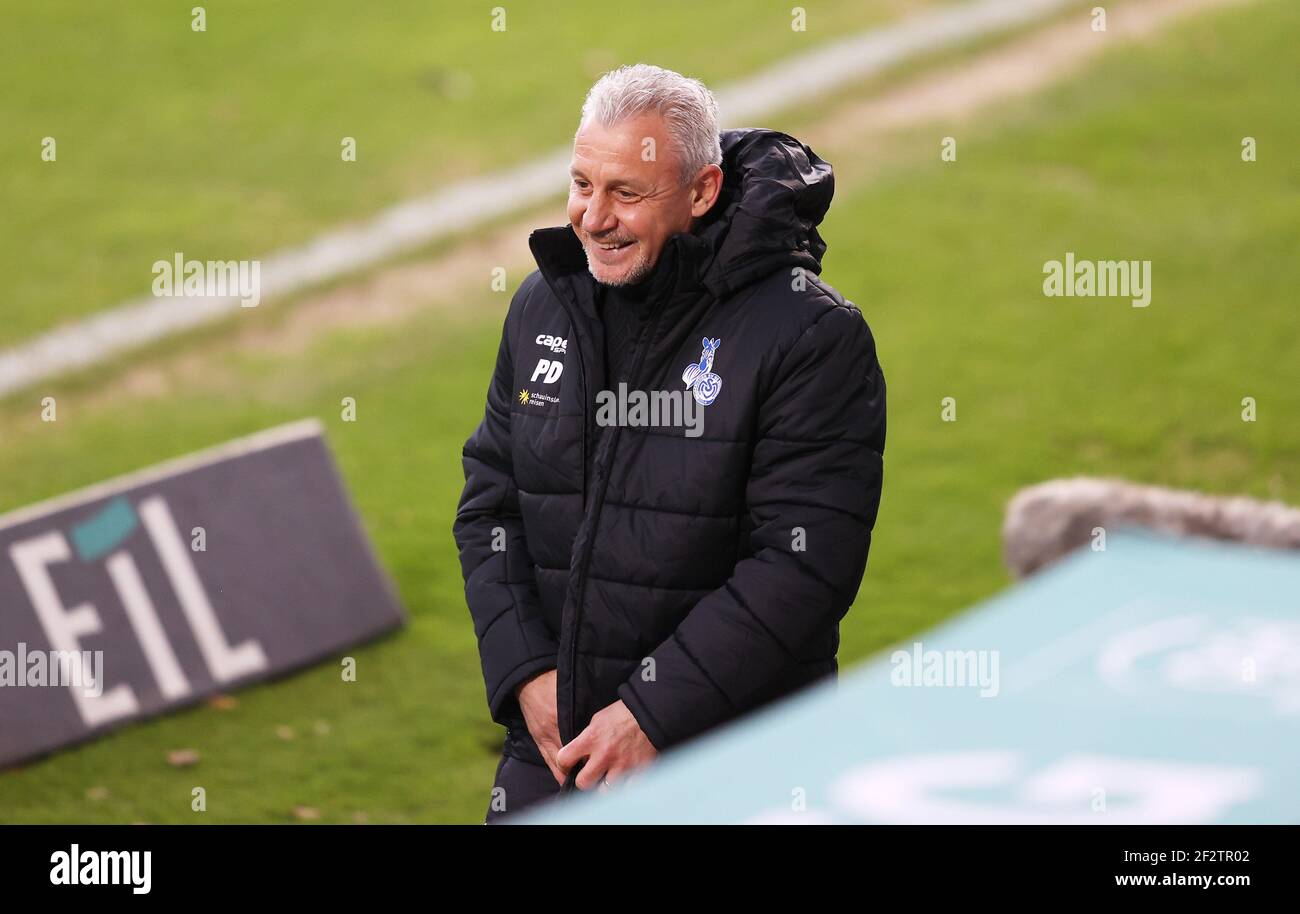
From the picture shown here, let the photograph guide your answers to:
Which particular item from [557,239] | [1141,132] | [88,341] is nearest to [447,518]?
[88,341]

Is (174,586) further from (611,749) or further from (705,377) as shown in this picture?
(705,377)

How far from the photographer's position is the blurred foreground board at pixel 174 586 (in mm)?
6781

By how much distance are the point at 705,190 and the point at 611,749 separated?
1149 millimetres

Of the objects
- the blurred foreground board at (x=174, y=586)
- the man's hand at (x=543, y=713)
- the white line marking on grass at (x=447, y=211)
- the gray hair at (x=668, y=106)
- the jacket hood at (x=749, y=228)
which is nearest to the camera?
the gray hair at (x=668, y=106)

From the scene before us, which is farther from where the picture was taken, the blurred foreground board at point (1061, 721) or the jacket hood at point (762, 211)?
the blurred foreground board at point (1061, 721)

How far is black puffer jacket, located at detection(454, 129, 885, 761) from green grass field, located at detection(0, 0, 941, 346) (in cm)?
864

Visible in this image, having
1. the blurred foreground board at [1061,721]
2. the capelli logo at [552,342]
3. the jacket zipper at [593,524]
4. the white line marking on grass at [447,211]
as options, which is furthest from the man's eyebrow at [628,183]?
the white line marking on grass at [447,211]

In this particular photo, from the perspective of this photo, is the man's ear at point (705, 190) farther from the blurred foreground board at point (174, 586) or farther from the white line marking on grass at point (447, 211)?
the white line marking on grass at point (447, 211)

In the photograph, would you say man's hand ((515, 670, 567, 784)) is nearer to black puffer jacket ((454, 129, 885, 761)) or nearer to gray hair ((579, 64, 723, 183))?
black puffer jacket ((454, 129, 885, 761))

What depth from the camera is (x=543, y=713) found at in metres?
3.83

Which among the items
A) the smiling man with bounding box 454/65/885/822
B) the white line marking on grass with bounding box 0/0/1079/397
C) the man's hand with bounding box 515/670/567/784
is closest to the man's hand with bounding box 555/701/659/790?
the smiling man with bounding box 454/65/885/822

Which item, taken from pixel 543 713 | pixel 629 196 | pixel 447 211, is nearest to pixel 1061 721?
pixel 543 713

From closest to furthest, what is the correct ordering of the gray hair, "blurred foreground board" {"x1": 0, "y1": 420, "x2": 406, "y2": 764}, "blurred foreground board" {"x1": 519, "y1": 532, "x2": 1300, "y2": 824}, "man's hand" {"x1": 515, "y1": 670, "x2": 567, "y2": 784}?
the gray hair → "man's hand" {"x1": 515, "y1": 670, "x2": 567, "y2": 784} → "blurred foreground board" {"x1": 519, "y1": 532, "x2": 1300, "y2": 824} → "blurred foreground board" {"x1": 0, "y1": 420, "x2": 406, "y2": 764}

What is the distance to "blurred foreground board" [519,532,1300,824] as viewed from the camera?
5.75 m
